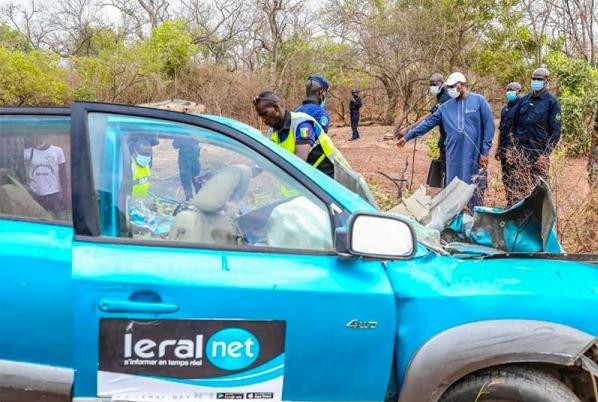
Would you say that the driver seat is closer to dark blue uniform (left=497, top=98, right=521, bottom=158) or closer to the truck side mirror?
the truck side mirror

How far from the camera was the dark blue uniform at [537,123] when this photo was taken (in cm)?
669

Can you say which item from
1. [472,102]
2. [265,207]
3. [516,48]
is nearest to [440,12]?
[516,48]

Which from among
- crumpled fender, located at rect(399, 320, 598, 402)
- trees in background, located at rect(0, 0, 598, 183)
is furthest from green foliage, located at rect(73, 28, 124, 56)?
crumpled fender, located at rect(399, 320, 598, 402)

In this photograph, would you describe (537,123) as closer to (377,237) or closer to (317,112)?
(317,112)

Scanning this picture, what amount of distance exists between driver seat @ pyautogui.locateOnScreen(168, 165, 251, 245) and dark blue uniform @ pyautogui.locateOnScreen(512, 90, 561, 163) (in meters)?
5.05

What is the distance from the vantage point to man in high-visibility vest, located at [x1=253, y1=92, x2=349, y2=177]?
4219mm

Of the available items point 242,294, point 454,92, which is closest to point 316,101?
point 454,92

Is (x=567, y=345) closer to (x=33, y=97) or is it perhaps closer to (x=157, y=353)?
(x=157, y=353)

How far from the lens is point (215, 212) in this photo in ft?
7.62

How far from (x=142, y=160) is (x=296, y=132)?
6.49ft

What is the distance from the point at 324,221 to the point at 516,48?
2017 centimetres

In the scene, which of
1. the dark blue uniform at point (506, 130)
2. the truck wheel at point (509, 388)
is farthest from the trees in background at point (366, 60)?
the truck wheel at point (509, 388)

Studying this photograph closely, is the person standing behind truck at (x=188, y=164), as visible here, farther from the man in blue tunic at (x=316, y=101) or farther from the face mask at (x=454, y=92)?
the face mask at (x=454, y=92)

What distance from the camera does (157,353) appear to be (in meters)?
2.03
